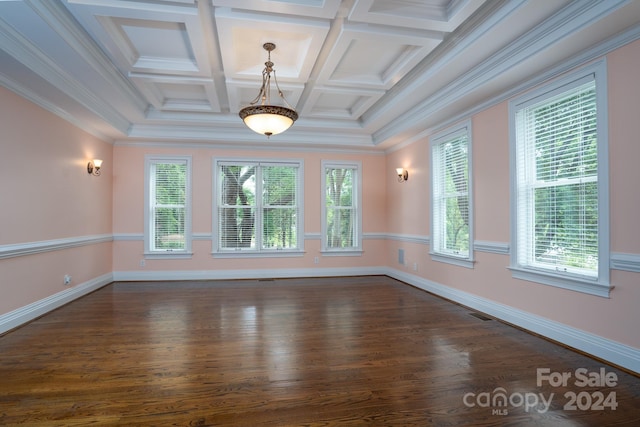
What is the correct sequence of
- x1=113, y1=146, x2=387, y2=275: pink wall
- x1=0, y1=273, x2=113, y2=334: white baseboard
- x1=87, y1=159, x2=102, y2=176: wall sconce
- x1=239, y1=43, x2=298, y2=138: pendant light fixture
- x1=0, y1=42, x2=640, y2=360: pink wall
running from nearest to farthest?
x1=0, y1=42, x2=640, y2=360: pink wall → x1=0, y1=273, x2=113, y2=334: white baseboard → x1=239, y1=43, x2=298, y2=138: pendant light fixture → x1=87, y1=159, x2=102, y2=176: wall sconce → x1=113, y1=146, x2=387, y2=275: pink wall

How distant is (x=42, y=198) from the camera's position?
4.00 meters

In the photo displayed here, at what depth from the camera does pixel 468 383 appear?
2357 millimetres

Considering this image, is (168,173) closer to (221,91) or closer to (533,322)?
(221,91)

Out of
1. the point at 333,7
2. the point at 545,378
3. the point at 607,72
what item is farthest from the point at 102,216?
the point at 607,72

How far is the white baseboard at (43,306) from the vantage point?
3.45 metres

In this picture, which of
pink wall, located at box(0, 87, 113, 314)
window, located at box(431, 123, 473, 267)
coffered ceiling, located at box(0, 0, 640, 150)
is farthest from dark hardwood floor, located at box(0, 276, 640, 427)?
coffered ceiling, located at box(0, 0, 640, 150)

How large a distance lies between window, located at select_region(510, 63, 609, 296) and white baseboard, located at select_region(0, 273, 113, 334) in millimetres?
5323

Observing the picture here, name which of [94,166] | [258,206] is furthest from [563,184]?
[94,166]

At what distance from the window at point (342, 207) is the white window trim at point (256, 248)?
19.2 inches

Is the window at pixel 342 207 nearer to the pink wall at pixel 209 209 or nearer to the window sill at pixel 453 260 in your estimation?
the pink wall at pixel 209 209

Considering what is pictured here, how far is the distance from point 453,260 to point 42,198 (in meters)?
5.29

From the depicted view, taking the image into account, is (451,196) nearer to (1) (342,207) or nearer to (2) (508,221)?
(2) (508,221)

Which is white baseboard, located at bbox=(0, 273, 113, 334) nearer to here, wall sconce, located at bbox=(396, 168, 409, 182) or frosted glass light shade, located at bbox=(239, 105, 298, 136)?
frosted glass light shade, located at bbox=(239, 105, 298, 136)

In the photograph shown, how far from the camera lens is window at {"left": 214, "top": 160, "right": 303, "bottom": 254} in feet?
21.0
